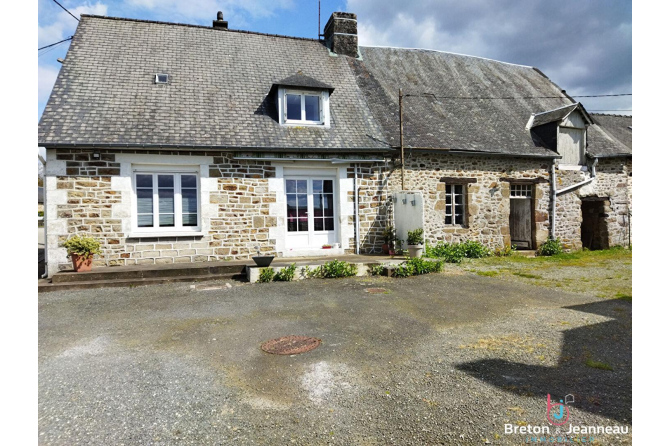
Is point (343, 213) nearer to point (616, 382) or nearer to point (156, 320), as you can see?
point (156, 320)

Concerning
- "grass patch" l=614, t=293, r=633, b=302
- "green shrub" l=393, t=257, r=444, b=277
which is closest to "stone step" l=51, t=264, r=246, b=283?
"green shrub" l=393, t=257, r=444, b=277

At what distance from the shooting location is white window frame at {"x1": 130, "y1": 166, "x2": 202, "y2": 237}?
898cm

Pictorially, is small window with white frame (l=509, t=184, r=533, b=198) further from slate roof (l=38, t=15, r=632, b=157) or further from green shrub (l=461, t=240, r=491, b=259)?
green shrub (l=461, t=240, r=491, b=259)

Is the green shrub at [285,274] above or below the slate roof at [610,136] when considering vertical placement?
below

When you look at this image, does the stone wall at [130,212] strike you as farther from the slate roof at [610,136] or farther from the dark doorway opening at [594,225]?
the slate roof at [610,136]

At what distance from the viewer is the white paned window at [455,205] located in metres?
11.7

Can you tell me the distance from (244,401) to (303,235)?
7.39 meters

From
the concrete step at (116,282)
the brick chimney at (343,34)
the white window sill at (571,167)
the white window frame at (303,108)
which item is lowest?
the concrete step at (116,282)

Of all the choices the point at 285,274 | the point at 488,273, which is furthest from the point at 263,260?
the point at 488,273

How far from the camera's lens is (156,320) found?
5.41 meters

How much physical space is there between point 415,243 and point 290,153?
4061 millimetres

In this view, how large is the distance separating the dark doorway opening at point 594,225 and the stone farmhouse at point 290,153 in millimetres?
52

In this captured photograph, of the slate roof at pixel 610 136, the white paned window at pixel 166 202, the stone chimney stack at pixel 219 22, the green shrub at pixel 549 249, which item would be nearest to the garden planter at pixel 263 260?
the white paned window at pixel 166 202

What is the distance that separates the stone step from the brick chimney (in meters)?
9.13
